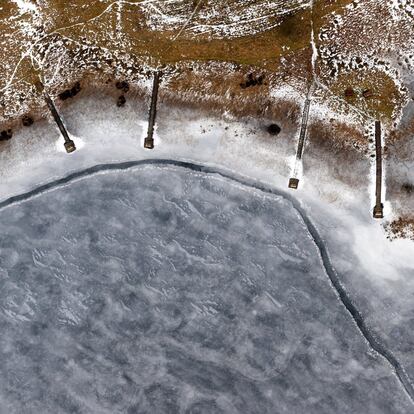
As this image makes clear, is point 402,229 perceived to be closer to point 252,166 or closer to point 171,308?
point 252,166

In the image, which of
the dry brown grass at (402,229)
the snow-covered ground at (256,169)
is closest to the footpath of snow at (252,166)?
the snow-covered ground at (256,169)

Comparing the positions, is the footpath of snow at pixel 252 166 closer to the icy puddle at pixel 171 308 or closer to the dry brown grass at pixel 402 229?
the dry brown grass at pixel 402 229

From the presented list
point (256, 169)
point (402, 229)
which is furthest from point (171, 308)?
point (402, 229)

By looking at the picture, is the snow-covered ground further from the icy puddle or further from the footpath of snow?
the icy puddle

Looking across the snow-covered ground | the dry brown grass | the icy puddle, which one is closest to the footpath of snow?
the snow-covered ground
